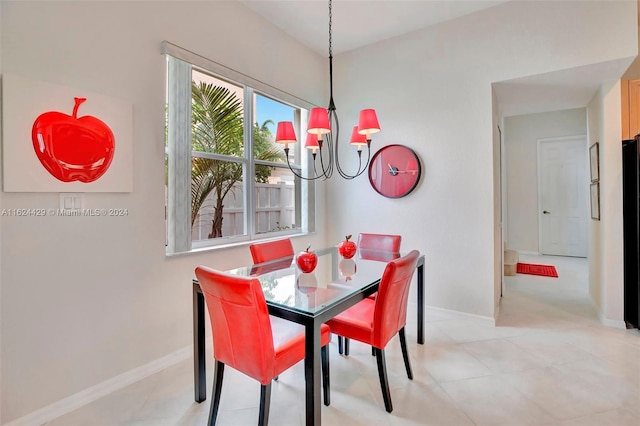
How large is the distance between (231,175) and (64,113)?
132 centimetres

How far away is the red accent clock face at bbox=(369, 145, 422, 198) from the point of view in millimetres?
3262

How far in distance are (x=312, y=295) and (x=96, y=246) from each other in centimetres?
137

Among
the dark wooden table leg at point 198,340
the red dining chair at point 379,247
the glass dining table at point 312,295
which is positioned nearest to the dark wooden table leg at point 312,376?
the glass dining table at point 312,295

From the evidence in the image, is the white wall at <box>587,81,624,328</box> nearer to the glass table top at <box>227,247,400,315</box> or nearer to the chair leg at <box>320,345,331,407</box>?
the glass table top at <box>227,247,400,315</box>

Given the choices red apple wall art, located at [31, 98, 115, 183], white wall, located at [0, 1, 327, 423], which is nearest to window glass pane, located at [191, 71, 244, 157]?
white wall, located at [0, 1, 327, 423]

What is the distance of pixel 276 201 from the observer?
133 inches

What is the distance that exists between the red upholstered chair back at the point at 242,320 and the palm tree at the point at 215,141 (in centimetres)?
127

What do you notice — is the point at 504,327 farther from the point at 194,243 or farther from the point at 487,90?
the point at 194,243

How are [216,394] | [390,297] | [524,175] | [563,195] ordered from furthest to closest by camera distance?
[524,175]
[563,195]
[390,297]
[216,394]

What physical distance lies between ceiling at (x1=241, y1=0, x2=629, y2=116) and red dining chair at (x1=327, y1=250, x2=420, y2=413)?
2378 mm

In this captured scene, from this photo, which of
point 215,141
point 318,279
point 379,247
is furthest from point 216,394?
point 215,141

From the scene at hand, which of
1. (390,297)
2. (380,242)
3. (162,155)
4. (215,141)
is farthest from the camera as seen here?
(380,242)

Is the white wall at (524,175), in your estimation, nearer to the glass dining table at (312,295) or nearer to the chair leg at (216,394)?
the glass dining table at (312,295)

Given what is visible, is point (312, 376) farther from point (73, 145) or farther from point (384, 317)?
point (73, 145)
